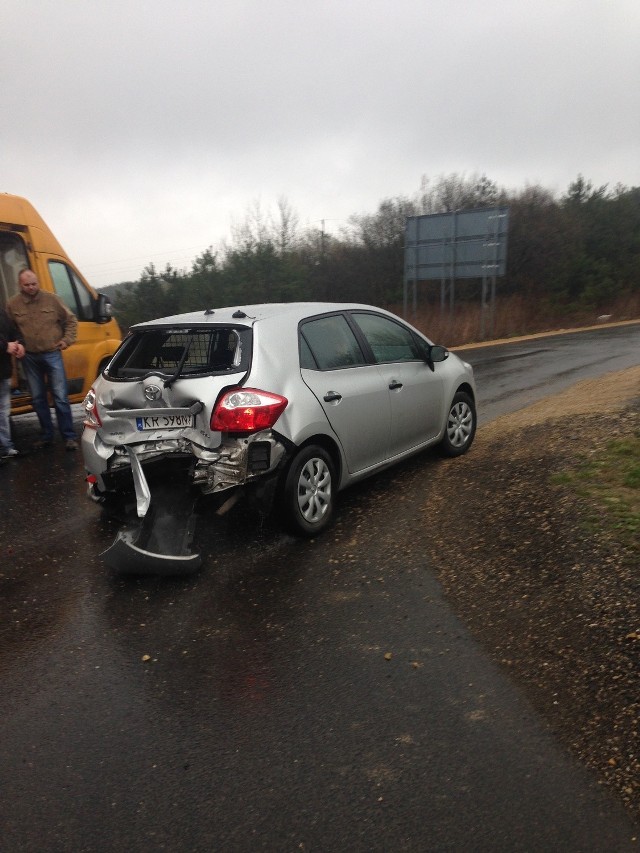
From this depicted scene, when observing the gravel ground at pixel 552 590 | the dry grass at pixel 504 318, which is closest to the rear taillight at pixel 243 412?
the gravel ground at pixel 552 590

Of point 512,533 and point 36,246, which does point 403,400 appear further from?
point 36,246

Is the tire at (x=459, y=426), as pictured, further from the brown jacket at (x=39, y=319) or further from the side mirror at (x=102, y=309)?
the side mirror at (x=102, y=309)

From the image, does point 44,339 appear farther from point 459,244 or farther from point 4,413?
point 459,244

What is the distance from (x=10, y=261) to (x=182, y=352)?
16.4 ft

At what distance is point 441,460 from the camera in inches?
265

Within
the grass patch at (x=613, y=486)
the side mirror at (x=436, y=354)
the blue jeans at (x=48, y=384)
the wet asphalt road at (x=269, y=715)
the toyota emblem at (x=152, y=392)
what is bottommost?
the wet asphalt road at (x=269, y=715)

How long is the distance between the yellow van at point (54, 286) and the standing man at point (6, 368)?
0.90m

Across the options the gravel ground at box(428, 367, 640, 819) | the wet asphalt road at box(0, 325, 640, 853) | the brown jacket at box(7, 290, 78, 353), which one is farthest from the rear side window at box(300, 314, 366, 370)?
the brown jacket at box(7, 290, 78, 353)

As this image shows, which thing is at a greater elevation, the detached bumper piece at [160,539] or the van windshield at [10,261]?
the van windshield at [10,261]

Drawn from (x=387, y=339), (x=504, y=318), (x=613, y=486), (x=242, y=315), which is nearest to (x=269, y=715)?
(x=242, y=315)

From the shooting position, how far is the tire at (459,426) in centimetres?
662

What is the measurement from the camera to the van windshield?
842 centimetres

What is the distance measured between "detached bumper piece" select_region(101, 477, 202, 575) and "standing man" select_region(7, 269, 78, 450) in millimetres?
3732

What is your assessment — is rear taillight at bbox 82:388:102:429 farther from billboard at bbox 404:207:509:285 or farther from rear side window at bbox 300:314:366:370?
billboard at bbox 404:207:509:285
